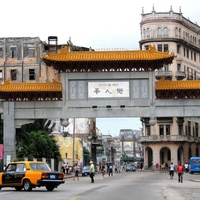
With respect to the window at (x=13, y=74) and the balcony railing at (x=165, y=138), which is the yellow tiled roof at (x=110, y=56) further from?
the balcony railing at (x=165, y=138)

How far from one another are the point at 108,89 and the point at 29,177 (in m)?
17.0

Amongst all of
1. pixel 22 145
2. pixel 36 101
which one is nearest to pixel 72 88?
pixel 36 101

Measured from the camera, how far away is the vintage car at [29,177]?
2664cm

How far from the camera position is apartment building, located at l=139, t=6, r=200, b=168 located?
90562 mm

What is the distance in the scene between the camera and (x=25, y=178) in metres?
27.0

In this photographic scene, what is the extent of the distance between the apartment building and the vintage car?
62.2 m

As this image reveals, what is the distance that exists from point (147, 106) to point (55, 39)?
4240cm

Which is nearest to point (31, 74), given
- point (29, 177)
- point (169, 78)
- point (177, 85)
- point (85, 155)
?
point (85, 155)

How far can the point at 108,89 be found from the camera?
42750 mm

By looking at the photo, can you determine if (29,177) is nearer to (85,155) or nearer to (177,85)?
(177,85)

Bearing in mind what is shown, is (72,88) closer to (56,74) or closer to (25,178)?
(25,178)

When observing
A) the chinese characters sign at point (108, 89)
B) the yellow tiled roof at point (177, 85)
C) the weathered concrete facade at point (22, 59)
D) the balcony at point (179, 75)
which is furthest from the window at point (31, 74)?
the yellow tiled roof at point (177, 85)

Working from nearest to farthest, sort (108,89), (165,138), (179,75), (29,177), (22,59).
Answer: (29,177), (108,89), (22,59), (165,138), (179,75)

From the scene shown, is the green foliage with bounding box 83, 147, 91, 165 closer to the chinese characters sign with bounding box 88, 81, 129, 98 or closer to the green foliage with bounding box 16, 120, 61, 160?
the green foliage with bounding box 16, 120, 61, 160
